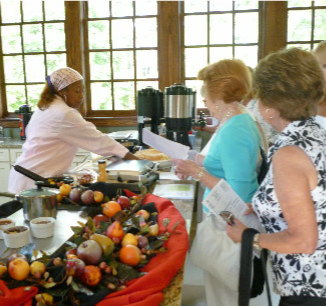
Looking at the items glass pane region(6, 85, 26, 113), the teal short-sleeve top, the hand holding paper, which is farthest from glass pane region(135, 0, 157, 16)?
the teal short-sleeve top

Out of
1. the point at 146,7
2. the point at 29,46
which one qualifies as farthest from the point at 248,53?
the point at 29,46

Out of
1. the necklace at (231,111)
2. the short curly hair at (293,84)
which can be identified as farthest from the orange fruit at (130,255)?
the necklace at (231,111)

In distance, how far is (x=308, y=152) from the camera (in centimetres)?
103

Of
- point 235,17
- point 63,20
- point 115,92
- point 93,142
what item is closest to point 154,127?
point 93,142

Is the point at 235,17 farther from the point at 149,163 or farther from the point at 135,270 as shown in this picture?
the point at 135,270

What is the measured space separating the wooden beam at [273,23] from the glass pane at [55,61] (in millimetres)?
2391

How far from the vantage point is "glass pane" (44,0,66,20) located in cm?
440

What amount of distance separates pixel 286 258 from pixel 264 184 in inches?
9.6

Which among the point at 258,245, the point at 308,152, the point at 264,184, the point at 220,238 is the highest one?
the point at 308,152

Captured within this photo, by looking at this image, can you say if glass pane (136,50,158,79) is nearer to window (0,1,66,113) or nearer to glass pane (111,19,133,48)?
glass pane (111,19,133,48)

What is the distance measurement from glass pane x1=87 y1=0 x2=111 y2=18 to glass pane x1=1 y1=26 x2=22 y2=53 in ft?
3.18

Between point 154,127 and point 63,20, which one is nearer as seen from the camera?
point 154,127

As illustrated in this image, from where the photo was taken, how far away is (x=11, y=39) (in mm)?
4633

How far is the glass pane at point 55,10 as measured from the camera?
14.4 ft
